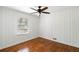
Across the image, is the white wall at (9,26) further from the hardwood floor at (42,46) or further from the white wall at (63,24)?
the white wall at (63,24)

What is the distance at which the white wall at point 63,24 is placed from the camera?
0.95 m

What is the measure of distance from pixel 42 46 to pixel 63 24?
1.45ft

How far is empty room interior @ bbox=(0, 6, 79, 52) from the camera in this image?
926 millimetres

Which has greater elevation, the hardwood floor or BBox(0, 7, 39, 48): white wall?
BBox(0, 7, 39, 48): white wall

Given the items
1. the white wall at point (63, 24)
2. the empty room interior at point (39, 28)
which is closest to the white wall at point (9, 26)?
the empty room interior at point (39, 28)

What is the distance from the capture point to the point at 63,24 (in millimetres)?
981

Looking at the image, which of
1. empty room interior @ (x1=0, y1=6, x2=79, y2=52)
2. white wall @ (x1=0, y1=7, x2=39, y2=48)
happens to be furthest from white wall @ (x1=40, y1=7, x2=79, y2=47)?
white wall @ (x1=0, y1=7, x2=39, y2=48)

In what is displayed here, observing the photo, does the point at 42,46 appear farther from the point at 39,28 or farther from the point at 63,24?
the point at 63,24

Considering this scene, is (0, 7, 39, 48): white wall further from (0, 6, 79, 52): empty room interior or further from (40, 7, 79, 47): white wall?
(40, 7, 79, 47): white wall
